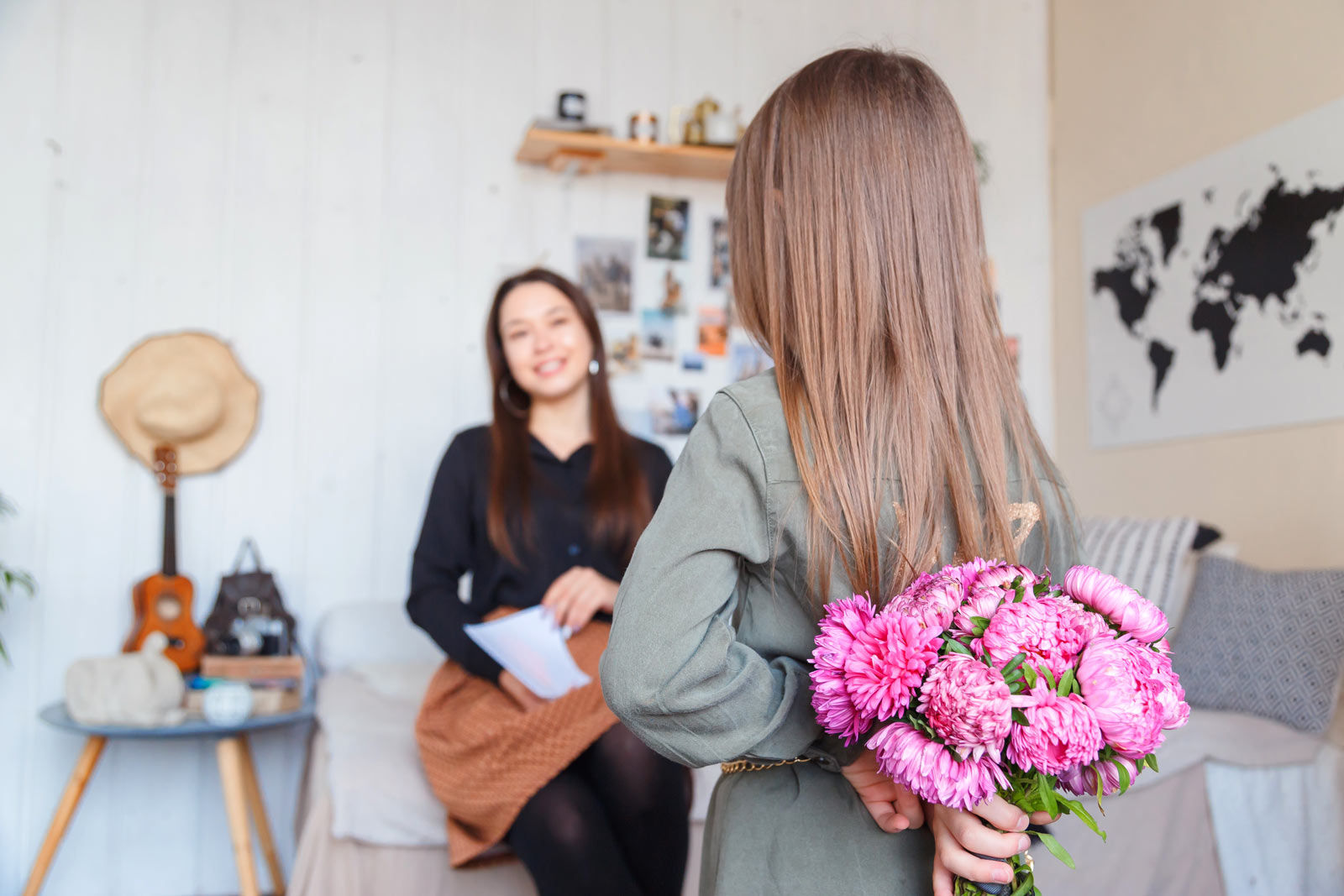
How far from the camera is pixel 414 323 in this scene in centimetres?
276

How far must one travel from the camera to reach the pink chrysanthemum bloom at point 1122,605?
0.68 metres

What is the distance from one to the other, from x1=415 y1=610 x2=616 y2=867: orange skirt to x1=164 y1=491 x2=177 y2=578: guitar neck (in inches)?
41.5

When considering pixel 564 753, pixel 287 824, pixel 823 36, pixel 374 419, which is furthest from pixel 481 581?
pixel 823 36

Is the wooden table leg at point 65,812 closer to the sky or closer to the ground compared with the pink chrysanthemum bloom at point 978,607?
closer to the ground

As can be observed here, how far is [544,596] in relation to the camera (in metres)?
1.75

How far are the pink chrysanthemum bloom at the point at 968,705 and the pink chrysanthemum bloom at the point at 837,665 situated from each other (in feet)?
0.19

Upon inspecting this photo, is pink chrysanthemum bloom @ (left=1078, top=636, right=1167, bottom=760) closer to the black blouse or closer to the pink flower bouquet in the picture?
the pink flower bouquet

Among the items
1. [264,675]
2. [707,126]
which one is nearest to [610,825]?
[264,675]

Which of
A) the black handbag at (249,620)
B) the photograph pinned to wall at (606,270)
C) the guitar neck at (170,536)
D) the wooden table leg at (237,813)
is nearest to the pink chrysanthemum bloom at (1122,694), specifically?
the wooden table leg at (237,813)

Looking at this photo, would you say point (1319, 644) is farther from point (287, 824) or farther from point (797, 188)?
point (287, 824)

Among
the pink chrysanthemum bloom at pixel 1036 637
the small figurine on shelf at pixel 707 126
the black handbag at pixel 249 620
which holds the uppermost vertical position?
the small figurine on shelf at pixel 707 126

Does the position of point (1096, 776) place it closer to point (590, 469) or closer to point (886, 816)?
point (886, 816)

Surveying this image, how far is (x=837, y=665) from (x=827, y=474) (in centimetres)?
14

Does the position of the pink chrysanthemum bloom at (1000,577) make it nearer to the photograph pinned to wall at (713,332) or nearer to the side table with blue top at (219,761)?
the side table with blue top at (219,761)
